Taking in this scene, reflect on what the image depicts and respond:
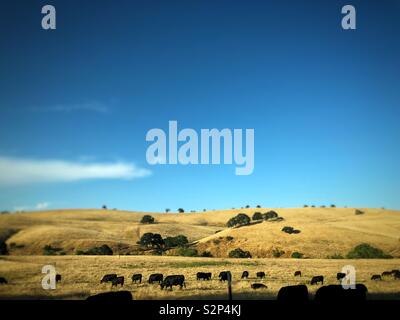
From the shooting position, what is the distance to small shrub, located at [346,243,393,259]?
64312 millimetres

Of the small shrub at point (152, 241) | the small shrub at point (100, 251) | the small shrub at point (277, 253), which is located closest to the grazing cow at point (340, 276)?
the small shrub at point (277, 253)

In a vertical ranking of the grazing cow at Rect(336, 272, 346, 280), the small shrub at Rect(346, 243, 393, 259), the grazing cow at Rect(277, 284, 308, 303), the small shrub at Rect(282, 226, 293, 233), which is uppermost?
the grazing cow at Rect(277, 284, 308, 303)

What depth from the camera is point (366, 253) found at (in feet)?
214

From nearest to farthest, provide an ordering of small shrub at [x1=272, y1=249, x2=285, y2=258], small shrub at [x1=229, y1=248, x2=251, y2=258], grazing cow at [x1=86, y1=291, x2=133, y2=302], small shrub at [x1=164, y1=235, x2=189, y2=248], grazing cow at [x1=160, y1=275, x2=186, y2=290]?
1. grazing cow at [x1=86, y1=291, x2=133, y2=302]
2. grazing cow at [x1=160, y1=275, x2=186, y2=290]
3. small shrub at [x1=272, y1=249, x2=285, y2=258]
4. small shrub at [x1=229, y1=248, x2=251, y2=258]
5. small shrub at [x1=164, y1=235, x2=189, y2=248]

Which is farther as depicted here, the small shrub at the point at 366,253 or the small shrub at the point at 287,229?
the small shrub at the point at 287,229

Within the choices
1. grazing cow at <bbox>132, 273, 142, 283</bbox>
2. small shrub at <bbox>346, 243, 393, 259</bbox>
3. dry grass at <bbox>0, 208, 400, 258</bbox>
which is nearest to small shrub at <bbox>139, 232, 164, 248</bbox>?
dry grass at <bbox>0, 208, 400, 258</bbox>

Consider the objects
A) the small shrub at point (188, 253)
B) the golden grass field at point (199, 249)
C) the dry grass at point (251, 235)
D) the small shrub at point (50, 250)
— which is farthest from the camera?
the small shrub at point (50, 250)

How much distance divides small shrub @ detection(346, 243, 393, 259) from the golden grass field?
3.13 meters

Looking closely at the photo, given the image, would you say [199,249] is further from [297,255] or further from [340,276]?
[340,276]

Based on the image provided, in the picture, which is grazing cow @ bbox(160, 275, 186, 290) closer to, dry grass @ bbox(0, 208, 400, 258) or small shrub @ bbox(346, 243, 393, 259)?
small shrub @ bbox(346, 243, 393, 259)

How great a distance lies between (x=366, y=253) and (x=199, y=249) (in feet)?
99.2

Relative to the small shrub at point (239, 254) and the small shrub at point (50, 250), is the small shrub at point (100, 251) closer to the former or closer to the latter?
the small shrub at point (50, 250)

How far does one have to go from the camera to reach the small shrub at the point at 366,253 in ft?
211

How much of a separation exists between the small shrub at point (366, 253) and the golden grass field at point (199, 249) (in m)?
3.13
